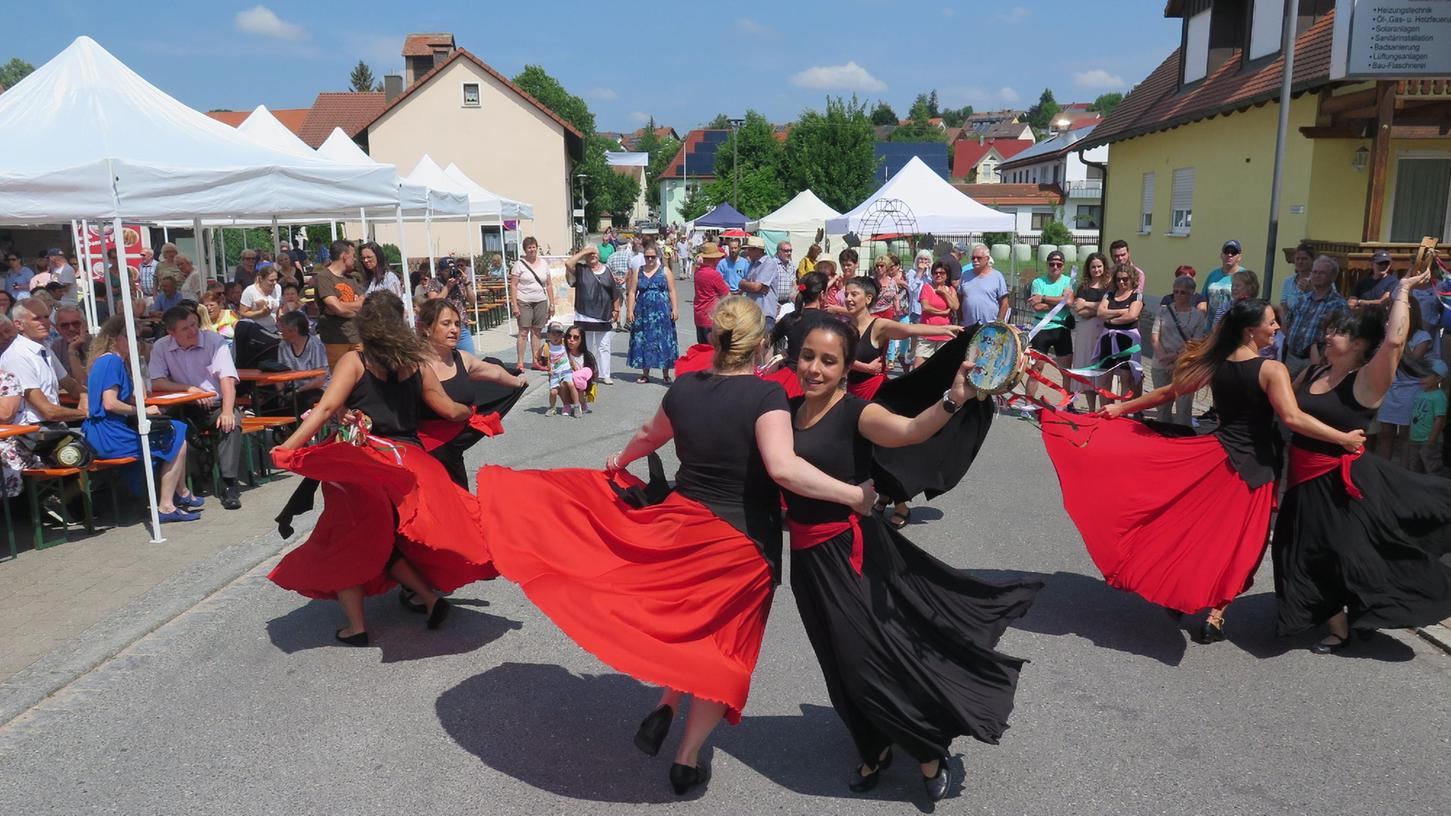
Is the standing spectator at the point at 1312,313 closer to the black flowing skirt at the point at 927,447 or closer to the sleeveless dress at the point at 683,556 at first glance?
the black flowing skirt at the point at 927,447

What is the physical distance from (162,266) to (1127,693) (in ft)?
55.9

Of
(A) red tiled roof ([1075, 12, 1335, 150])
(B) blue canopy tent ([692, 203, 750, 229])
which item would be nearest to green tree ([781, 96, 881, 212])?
(B) blue canopy tent ([692, 203, 750, 229])

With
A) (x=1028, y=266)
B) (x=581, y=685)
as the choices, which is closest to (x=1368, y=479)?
(x=581, y=685)

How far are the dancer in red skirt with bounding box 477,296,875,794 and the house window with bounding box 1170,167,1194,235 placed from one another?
18690 mm

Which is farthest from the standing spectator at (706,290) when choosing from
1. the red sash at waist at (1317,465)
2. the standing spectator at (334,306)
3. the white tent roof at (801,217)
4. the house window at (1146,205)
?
the white tent roof at (801,217)

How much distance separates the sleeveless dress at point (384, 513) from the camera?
15.4ft

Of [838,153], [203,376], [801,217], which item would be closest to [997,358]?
[203,376]

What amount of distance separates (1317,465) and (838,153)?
178 ft

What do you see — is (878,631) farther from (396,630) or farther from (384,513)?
(396,630)

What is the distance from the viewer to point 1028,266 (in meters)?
33.0

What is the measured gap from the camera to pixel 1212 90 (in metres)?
19.2

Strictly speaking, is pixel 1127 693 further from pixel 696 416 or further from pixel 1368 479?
pixel 696 416

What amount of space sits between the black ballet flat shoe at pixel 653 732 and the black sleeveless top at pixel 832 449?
940 millimetres

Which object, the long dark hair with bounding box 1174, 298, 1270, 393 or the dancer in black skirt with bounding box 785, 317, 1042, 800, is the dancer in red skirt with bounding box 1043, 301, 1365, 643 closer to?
the long dark hair with bounding box 1174, 298, 1270, 393
